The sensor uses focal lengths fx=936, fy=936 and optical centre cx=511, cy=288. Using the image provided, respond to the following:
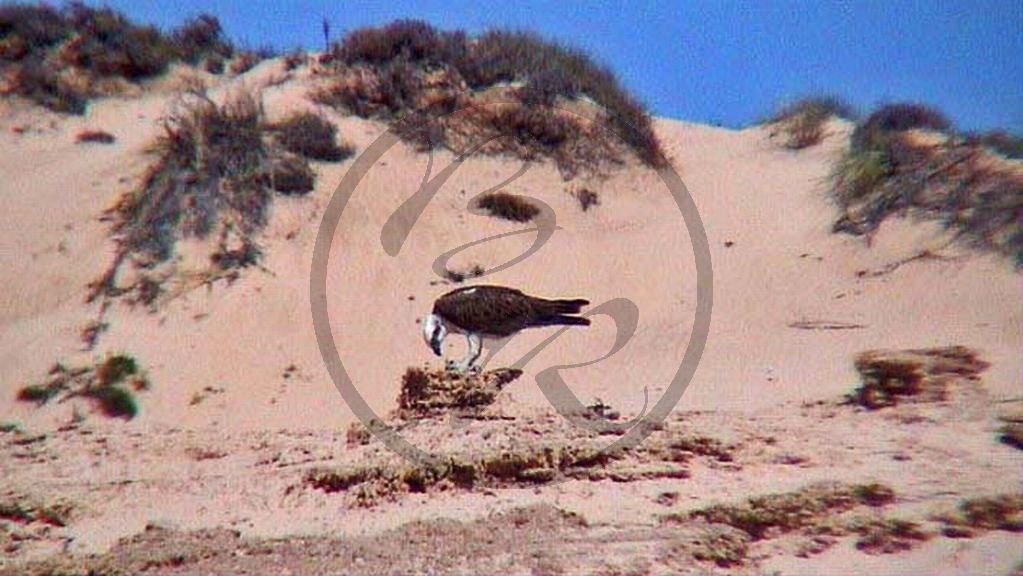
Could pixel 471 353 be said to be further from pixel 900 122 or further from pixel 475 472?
pixel 900 122

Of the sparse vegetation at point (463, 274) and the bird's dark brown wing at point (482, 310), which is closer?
the bird's dark brown wing at point (482, 310)

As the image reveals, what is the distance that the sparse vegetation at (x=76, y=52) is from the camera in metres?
15.0

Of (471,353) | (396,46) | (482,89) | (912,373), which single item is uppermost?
(396,46)

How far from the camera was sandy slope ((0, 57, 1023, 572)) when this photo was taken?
5961 mm

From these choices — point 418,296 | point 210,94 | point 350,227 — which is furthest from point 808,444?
point 210,94

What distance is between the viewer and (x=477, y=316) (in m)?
8.26

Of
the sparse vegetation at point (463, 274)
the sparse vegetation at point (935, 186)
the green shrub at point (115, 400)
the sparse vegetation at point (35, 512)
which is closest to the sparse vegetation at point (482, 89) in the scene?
the sparse vegetation at point (463, 274)

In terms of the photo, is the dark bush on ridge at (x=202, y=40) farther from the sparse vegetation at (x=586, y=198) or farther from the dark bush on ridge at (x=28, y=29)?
the sparse vegetation at (x=586, y=198)

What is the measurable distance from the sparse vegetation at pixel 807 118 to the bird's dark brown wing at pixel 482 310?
8022 millimetres

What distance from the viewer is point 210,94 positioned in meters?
15.1

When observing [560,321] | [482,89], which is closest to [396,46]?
[482,89]

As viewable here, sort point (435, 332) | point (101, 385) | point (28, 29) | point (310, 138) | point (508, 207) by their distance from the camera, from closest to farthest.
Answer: point (435, 332), point (101, 385), point (508, 207), point (310, 138), point (28, 29)

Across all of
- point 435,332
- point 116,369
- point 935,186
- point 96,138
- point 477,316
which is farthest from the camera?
point 96,138

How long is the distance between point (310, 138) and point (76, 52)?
19.5ft
